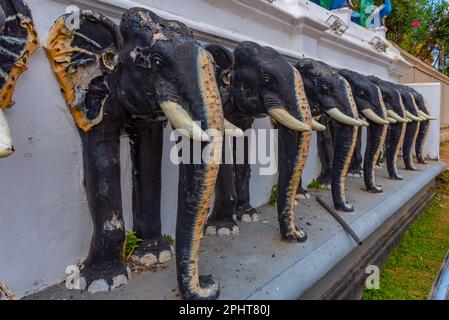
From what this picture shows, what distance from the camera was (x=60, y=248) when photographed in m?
1.75

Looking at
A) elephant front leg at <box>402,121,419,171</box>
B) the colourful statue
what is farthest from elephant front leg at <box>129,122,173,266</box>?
the colourful statue

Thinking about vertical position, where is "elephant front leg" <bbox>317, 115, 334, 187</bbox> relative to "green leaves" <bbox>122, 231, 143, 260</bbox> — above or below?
above

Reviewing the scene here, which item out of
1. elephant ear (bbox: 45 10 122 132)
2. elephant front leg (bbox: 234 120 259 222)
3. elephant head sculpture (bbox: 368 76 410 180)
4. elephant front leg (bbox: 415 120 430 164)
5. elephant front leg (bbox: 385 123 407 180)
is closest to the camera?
elephant ear (bbox: 45 10 122 132)

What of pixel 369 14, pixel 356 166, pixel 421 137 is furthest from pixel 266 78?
pixel 369 14

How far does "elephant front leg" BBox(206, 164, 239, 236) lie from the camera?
2432 mm

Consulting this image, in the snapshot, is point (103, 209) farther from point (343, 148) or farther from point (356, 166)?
point (356, 166)

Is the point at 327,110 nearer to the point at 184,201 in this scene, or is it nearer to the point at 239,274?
the point at 239,274

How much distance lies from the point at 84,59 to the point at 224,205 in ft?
3.96

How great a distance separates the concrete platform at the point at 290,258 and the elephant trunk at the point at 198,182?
0.73 ft

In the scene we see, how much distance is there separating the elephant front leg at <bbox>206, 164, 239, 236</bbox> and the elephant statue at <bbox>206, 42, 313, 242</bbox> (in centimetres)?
3

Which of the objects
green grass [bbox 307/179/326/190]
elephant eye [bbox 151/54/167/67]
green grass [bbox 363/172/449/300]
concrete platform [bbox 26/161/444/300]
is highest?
elephant eye [bbox 151/54/167/67]

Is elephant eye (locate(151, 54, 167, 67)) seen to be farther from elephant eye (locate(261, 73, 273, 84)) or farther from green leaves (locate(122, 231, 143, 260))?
green leaves (locate(122, 231, 143, 260))

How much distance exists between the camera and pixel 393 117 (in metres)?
3.87

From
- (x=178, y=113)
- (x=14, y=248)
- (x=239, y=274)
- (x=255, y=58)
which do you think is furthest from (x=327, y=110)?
(x=14, y=248)
